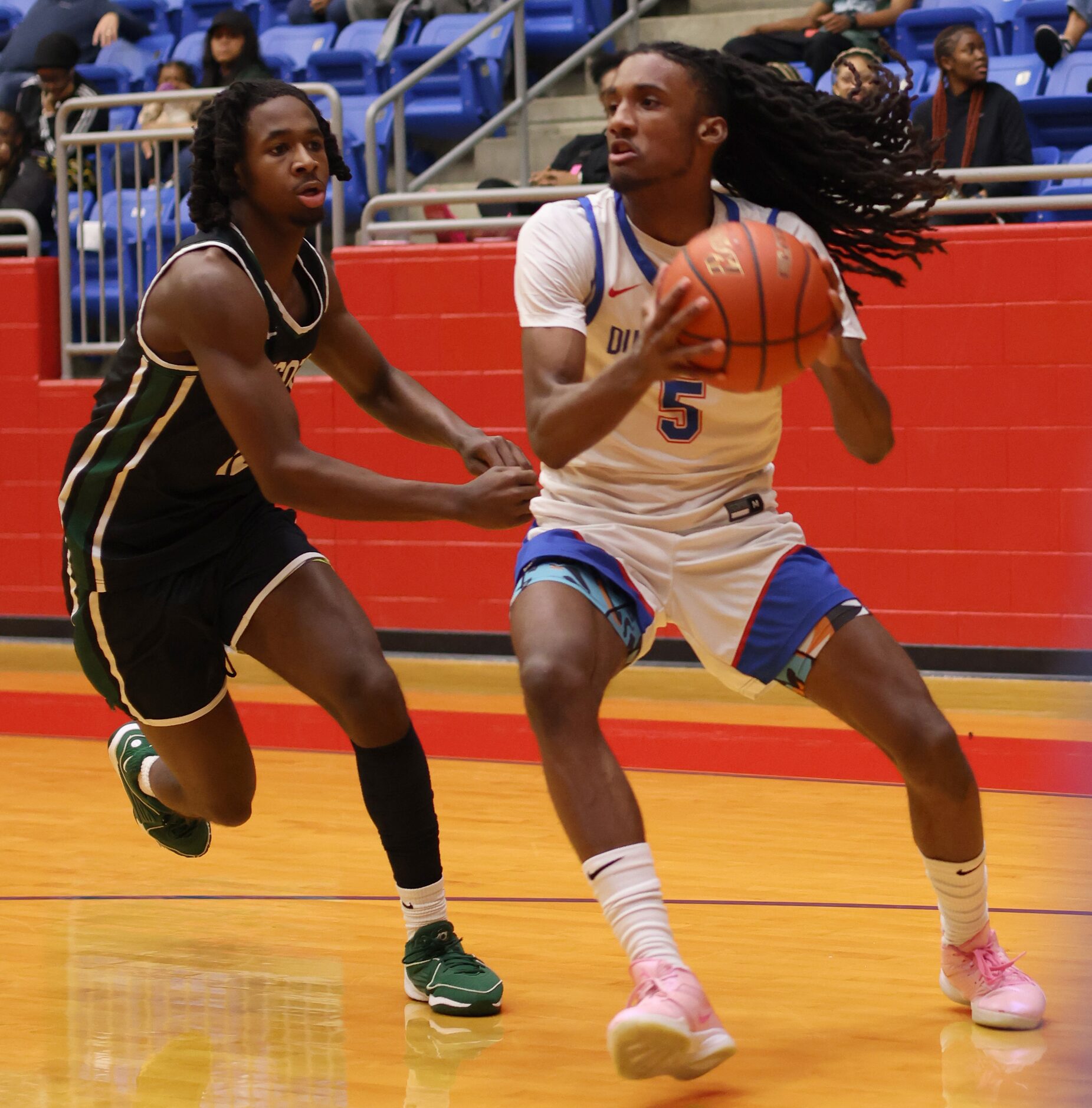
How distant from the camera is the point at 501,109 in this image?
9445mm

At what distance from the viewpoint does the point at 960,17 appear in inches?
330

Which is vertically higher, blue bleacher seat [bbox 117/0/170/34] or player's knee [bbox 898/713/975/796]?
player's knee [bbox 898/713/975/796]

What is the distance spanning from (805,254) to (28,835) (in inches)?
122

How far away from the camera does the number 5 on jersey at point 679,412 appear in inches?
130

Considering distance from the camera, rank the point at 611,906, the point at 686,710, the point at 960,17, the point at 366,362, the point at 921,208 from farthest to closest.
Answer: the point at 960,17 → the point at 686,710 → the point at 366,362 → the point at 921,208 → the point at 611,906

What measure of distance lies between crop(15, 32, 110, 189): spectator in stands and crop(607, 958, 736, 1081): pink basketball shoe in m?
7.38

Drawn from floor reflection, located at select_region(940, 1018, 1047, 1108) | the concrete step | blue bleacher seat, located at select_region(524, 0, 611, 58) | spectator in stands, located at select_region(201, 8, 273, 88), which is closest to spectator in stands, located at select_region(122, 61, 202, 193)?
spectator in stands, located at select_region(201, 8, 273, 88)

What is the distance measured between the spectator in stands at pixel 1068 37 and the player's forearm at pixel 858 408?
537 centimetres

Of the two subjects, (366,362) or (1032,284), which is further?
(1032,284)

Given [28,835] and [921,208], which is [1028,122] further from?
[28,835]

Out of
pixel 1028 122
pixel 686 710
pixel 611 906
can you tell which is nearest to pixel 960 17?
pixel 1028 122

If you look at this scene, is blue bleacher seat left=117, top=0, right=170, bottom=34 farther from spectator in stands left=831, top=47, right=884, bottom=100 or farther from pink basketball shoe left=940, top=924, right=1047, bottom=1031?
pink basketball shoe left=940, top=924, right=1047, bottom=1031

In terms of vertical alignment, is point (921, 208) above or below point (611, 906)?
above

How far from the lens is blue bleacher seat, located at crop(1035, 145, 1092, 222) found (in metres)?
7.09
